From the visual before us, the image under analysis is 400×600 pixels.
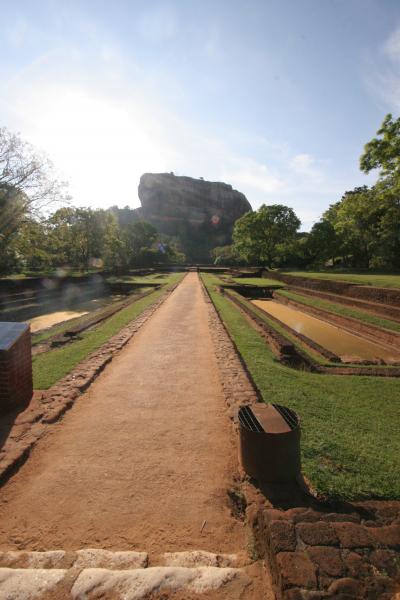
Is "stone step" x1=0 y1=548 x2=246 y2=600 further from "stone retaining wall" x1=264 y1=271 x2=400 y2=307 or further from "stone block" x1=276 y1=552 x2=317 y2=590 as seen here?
A: "stone retaining wall" x1=264 y1=271 x2=400 y2=307

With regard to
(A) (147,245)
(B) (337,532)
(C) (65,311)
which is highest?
(A) (147,245)

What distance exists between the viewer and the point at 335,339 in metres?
11.3

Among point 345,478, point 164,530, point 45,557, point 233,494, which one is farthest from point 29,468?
point 345,478

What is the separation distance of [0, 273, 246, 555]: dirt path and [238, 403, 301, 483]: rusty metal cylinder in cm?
32

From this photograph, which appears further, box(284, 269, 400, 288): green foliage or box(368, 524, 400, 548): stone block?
box(284, 269, 400, 288): green foliage

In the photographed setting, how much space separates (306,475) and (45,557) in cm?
233

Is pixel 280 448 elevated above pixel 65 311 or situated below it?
above

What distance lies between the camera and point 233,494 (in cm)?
299

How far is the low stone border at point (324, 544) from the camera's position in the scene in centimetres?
184

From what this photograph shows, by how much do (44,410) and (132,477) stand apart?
1.98 m

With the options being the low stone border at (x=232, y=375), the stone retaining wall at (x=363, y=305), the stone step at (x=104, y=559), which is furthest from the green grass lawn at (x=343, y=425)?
the stone retaining wall at (x=363, y=305)

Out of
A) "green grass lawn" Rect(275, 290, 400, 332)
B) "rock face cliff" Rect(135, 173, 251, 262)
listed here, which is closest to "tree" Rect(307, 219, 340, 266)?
"green grass lawn" Rect(275, 290, 400, 332)

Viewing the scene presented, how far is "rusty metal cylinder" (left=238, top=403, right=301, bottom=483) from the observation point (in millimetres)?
2979

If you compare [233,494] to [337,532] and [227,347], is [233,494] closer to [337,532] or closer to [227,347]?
[337,532]
